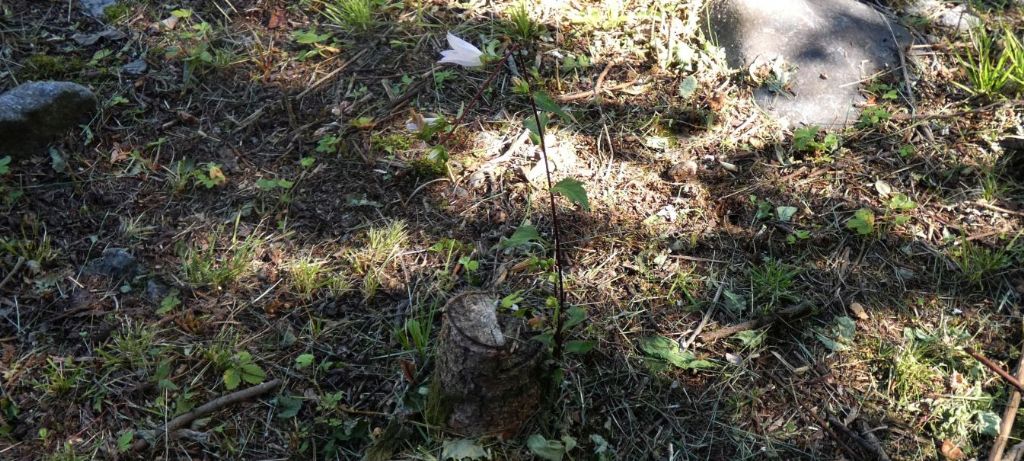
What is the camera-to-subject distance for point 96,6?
3338mm

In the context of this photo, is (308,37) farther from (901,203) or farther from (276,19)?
(901,203)

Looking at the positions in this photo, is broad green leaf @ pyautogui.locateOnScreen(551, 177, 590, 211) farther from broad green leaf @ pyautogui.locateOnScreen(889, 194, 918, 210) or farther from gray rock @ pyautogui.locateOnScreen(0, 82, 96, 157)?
gray rock @ pyautogui.locateOnScreen(0, 82, 96, 157)

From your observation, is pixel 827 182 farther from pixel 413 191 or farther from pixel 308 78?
pixel 308 78

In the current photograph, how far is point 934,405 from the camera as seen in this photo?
7.17ft

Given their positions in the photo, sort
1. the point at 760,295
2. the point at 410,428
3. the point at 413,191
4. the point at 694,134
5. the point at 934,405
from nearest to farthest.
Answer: the point at 410,428, the point at 934,405, the point at 760,295, the point at 413,191, the point at 694,134

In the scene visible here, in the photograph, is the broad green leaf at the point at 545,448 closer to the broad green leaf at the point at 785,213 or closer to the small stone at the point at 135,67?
the broad green leaf at the point at 785,213

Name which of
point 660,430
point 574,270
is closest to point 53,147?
point 574,270

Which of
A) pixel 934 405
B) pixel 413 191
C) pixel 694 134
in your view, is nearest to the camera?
pixel 934 405

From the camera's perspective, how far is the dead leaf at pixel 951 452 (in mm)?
2090

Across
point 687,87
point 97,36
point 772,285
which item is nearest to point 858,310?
point 772,285

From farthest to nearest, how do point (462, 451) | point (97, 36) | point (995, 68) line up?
point (97, 36), point (995, 68), point (462, 451)

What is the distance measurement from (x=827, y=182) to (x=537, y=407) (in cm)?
147

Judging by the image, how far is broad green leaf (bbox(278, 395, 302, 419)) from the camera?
2125 mm

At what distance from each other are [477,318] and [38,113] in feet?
6.66
